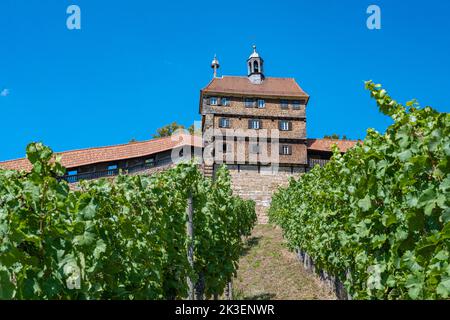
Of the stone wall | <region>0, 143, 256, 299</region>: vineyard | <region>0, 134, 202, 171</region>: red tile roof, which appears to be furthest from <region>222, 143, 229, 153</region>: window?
<region>0, 143, 256, 299</region>: vineyard

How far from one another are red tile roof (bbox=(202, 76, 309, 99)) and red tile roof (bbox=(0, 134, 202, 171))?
6.94 metres

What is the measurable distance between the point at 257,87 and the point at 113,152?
47.9 feet

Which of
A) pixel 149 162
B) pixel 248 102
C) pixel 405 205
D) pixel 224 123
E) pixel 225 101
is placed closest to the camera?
pixel 405 205

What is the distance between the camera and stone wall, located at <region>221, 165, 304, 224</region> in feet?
124

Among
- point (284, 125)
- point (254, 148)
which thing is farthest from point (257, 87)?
point (254, 148)

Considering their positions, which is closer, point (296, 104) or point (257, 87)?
point (296, 104)

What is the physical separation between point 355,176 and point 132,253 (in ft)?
9.26

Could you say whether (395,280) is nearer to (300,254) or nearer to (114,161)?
(300,254)

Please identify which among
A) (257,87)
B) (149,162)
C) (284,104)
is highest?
(257,87)

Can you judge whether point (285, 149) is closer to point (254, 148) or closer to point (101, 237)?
point (254, 148)

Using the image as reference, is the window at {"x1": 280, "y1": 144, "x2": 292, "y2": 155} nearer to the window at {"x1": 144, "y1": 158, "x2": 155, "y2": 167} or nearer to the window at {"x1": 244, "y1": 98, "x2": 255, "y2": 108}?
the window at {"x1": 244, "y1": 98, "x2": 255, "y2": 108}

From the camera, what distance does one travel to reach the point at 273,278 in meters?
14.7

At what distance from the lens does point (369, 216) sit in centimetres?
494
